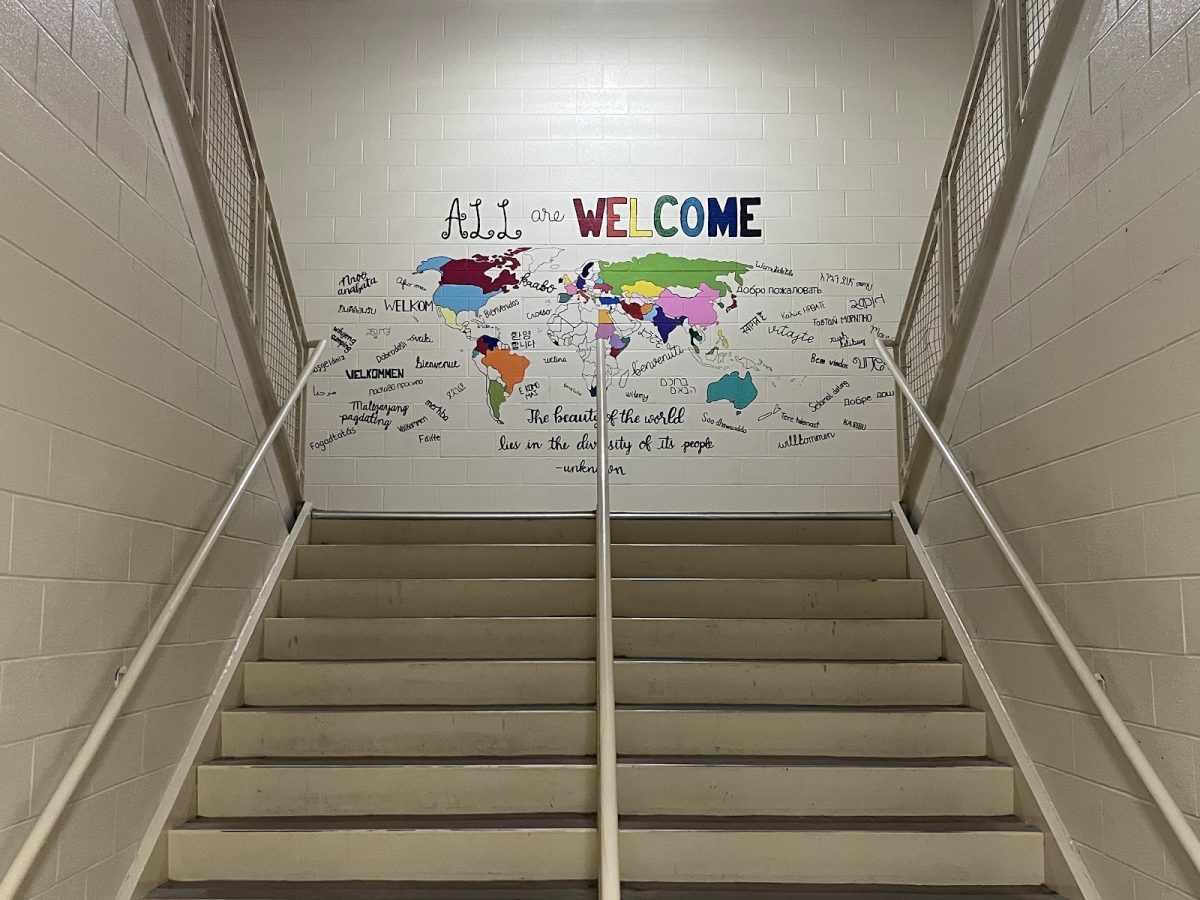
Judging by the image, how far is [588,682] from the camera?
3.44 metres

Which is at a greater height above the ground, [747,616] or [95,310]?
[95,310]

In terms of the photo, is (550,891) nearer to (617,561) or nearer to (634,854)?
(634,854)

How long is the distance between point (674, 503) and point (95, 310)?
3.43 m

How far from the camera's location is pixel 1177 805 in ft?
7.30

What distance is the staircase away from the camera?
9.19 ft

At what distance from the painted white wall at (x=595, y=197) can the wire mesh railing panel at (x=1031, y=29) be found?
2.55m

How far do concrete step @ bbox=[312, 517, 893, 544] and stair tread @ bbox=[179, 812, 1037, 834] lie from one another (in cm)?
157

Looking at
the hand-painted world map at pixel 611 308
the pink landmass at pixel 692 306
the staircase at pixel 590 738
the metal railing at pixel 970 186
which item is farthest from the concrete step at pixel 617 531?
the pink landmass at pixel 692 306

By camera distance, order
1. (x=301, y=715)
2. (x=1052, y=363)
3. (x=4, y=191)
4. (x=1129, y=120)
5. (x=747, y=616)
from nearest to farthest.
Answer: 1. (x=4, y=191)
2. (x=1129, y=120)
3. (x=1052, y=363)
4. (x=301, y=715)
5. (x=747, y=616)

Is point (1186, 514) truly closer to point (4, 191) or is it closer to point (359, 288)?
point (4, 191)

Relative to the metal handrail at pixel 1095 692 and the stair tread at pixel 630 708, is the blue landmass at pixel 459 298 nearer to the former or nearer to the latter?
the stair tread at pixel 630 708

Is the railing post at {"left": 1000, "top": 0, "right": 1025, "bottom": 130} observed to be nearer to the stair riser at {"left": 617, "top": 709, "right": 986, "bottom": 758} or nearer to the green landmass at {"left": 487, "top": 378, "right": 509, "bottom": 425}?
the stair riser at {"left": 617, "top": 709, "right": 986, "bottom": 758}

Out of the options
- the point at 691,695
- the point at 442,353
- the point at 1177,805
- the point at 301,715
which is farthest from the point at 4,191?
the point at 442,353

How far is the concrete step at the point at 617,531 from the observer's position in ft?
14.5
